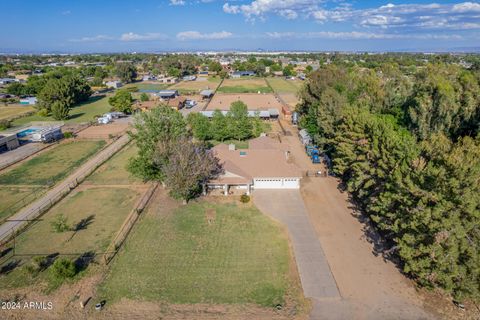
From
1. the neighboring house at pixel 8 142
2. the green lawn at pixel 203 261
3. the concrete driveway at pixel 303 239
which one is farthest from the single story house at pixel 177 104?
the green lawn at pixel 203 261

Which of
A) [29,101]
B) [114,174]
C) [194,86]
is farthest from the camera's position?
[194,86]

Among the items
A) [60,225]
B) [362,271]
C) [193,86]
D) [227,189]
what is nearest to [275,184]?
[227,189]

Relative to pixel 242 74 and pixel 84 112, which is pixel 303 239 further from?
pixel 242 74

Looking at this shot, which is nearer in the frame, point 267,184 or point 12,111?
point 267,184

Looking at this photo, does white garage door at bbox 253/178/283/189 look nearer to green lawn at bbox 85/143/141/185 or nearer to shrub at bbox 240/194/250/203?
shrub at bbox 240/194/250/203

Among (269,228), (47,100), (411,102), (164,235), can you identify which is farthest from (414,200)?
(47,100)

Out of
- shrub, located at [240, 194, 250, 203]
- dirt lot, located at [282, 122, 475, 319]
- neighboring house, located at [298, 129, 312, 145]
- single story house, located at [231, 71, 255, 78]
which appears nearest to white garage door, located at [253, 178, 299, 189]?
dirt lot, located at [282, 122, 475, 319]

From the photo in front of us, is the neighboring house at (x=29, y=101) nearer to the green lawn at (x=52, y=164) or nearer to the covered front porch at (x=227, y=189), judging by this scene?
the green lawn at (x=52, y=164)
